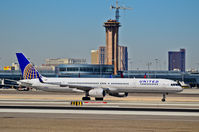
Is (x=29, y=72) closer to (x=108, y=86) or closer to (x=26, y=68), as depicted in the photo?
(x=26, y=68)

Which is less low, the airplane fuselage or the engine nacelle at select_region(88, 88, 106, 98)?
the airplane fuselage

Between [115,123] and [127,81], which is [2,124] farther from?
[127,81]

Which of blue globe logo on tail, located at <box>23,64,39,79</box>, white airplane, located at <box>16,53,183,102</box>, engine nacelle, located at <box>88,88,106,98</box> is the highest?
blue globe logo on tail, located at <box>23,64,39,79</box>

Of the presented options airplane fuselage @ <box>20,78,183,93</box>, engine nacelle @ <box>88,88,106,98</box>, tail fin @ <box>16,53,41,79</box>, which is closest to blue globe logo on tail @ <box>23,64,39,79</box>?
tail fin @ <box>16,53,41,79</box>

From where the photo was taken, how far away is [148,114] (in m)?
40.7

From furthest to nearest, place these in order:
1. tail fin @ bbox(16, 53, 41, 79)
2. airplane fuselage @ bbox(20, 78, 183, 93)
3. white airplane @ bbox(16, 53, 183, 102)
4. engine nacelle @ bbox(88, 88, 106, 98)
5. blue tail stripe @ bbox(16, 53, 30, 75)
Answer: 1. blue tail stripe @ bbox(16, 53, 30, 75)
2. tail fin @ bbox(16, 53, 41, 79)
3. airplane fuselage @ bbox(20, 78, 183, 93)
4. white airplane @ bbox(16, 53, 183, 102)
5. engine nacelle @ bbox(88, 88, 106, 98)

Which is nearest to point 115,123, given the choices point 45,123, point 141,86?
point 45,123

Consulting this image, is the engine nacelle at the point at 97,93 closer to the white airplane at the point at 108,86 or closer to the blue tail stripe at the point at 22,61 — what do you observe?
the white airplane at the point at 108,86

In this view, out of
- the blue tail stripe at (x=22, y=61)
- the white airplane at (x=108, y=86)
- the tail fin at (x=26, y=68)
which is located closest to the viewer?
the white airplane at (x=108, y=86)

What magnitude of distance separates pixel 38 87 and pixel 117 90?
15.7 metres

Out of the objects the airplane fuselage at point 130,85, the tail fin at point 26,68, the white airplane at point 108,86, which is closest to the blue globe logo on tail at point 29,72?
the tail fin at point 26,68

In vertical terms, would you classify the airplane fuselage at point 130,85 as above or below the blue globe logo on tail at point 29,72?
below

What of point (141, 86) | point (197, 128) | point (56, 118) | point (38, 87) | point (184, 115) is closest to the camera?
point (197, 128)

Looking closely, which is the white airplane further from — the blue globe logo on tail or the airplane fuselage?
the blue globe logo on tail
